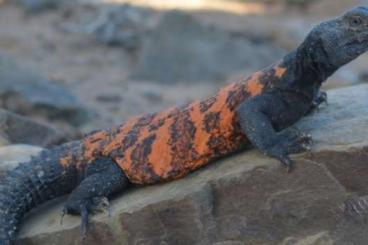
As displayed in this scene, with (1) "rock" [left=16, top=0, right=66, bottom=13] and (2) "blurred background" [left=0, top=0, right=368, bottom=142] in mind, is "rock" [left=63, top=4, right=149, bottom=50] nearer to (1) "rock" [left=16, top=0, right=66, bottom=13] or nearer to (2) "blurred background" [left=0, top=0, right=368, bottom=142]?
(2) "blurred background" [left=0, top=0, right=368, bottom=142]

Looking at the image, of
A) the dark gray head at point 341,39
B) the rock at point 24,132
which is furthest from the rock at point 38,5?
the dark gray head at point 341,39

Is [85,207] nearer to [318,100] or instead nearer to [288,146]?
[288,146]

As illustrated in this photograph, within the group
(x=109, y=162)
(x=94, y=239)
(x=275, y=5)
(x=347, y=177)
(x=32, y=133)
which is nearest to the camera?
(x=347, y=177)

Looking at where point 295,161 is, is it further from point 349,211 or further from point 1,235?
point 1,235

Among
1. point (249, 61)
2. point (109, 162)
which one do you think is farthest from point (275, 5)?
point (109, 162)

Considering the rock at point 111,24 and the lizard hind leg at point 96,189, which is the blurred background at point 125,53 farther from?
the lizard hind leg at point 96,189

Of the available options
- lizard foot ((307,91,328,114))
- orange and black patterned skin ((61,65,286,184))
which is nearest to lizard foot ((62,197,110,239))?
orange and black patterned skin ((61,65,286,184))

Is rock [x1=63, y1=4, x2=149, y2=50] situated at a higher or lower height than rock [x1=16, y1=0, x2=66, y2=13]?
lower
